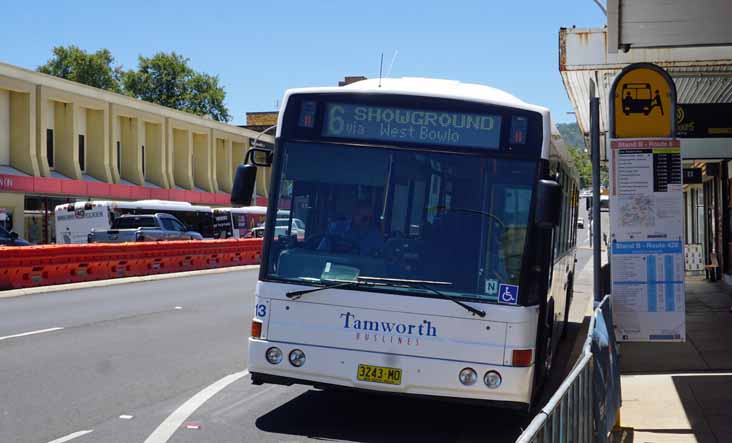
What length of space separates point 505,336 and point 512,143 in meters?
1.66

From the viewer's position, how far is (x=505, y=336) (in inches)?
309

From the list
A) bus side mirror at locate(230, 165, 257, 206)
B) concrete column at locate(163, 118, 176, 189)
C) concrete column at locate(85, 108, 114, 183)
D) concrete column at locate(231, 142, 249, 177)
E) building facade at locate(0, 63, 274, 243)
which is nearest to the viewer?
bus side mirror at locate(230, 165, 257, 206)

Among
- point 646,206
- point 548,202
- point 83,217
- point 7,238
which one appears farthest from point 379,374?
point 83,217

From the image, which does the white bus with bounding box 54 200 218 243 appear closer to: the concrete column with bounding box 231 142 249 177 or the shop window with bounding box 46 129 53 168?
the shop window with bounding box 46 129 53 168

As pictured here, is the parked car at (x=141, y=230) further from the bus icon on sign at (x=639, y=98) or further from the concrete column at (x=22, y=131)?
the bus icon on sign at (x=639, y=98)

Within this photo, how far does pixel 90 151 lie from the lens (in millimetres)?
54000

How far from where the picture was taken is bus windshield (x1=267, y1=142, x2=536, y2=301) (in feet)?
26.5

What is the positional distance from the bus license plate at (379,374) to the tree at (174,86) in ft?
324

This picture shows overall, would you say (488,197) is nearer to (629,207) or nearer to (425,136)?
(425,136)

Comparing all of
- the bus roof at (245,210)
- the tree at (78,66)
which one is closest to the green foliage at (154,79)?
the tree at (78,66)

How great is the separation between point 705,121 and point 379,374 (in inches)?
353

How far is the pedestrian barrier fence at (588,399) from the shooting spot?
13.7 ft

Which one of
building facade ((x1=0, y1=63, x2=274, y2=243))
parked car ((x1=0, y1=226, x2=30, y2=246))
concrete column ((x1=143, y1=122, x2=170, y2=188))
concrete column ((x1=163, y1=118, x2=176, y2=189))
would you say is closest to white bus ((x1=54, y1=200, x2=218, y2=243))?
building facade ((x1=0, y1=63, x2=274, y2=243))

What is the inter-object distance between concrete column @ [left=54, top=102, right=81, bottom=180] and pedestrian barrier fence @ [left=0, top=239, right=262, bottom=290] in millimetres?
17516
